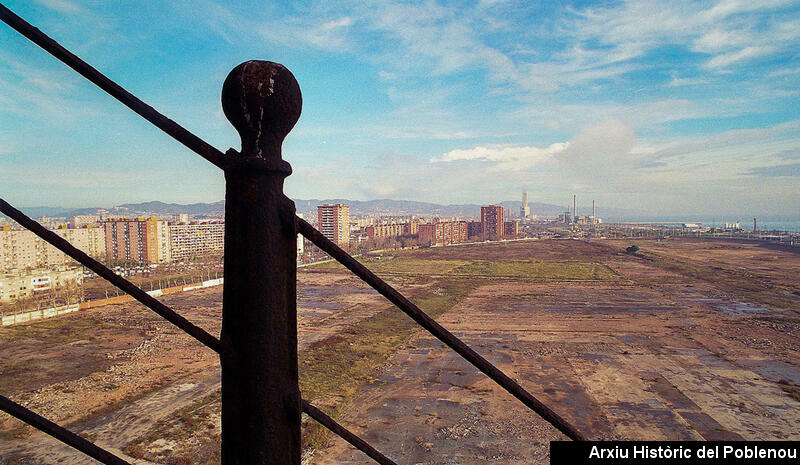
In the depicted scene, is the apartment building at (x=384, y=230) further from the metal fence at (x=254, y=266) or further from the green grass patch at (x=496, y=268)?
the metal fence at (x=254, y=266)

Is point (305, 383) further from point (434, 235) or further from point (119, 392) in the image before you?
point (434, 235)

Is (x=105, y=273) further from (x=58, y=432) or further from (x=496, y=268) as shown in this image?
(x=496, y=268)

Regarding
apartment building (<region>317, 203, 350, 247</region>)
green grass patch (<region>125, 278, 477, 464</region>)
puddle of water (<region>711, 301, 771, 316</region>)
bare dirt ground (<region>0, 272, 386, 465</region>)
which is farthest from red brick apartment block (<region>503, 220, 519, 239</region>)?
bare dirt ground (<region>0, 272, 386, 465</region>)

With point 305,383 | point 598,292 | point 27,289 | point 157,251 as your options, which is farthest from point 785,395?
point 157,251

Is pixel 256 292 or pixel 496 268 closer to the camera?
pixel 256 292

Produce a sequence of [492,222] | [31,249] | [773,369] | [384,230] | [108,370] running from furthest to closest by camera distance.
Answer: [492,222] → [384,230] → [31,249] → [108,370] → [773,369]

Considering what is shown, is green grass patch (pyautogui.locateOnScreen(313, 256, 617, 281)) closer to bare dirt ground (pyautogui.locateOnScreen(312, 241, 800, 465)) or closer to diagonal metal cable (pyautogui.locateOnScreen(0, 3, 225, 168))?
bare dirt ground (pyautogui.locateOnScreen(312, 241, 800, 465))

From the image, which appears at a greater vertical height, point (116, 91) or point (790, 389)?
point (116, 91)

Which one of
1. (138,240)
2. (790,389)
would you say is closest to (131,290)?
(790,389)
